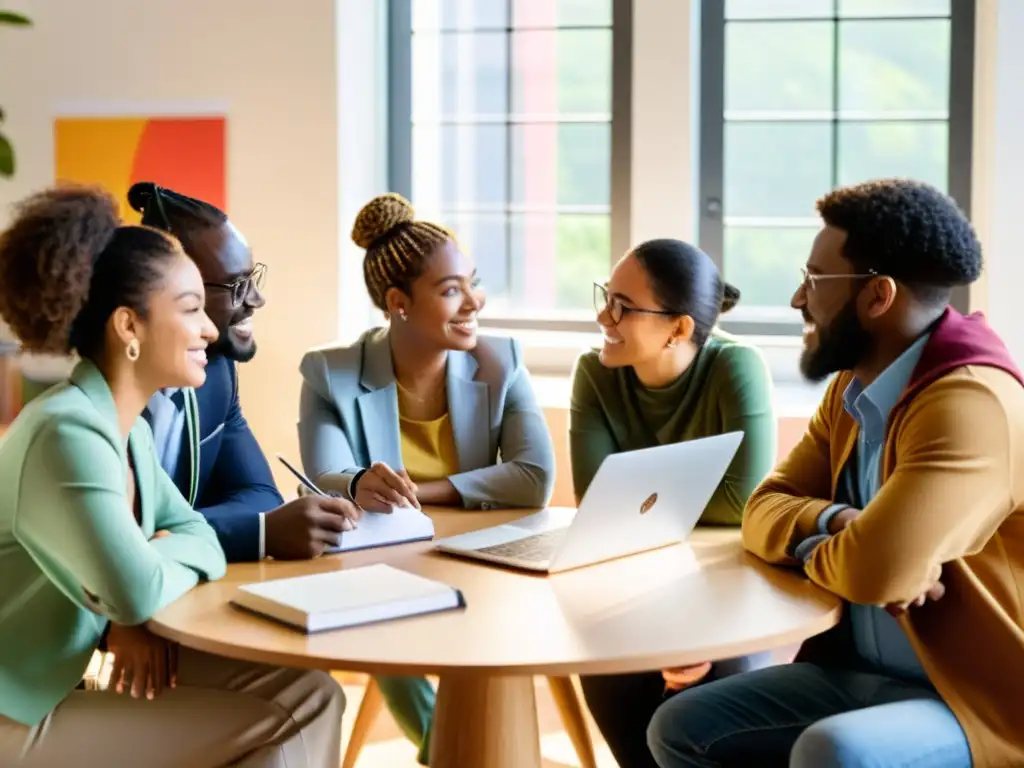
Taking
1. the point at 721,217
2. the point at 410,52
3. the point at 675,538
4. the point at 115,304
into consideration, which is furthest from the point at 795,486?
the point at 410,52

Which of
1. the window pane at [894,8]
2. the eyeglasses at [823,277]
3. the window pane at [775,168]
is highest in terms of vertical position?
the window pane at [894,8]

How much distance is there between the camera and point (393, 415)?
273cm

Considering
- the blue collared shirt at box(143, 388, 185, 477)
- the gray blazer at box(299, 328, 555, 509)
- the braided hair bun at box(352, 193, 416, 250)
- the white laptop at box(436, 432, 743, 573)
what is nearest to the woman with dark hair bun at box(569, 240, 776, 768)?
the gray blazer at box(299, 328, 555, 509)

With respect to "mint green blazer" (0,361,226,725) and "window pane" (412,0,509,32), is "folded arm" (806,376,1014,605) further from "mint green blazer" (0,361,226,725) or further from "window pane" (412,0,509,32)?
Result: "window pane" (412,0,509,32)

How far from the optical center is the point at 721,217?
416 cm

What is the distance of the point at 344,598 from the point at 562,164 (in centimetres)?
273

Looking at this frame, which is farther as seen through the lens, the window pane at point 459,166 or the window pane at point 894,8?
the window pane at point 459,166

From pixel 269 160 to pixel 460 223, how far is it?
67 cm

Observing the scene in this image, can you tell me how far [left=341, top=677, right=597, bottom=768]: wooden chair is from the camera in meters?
2.76

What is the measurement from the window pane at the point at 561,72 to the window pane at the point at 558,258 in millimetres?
349

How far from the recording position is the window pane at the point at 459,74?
4.34 metres

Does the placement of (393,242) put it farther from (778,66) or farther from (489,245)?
(778,66)

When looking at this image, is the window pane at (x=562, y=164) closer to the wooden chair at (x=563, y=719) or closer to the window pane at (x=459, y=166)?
the window pane at (x=459, y=166)

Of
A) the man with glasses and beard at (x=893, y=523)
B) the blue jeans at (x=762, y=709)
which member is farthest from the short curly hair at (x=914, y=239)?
the blue jeans at (x=762, y=709)
